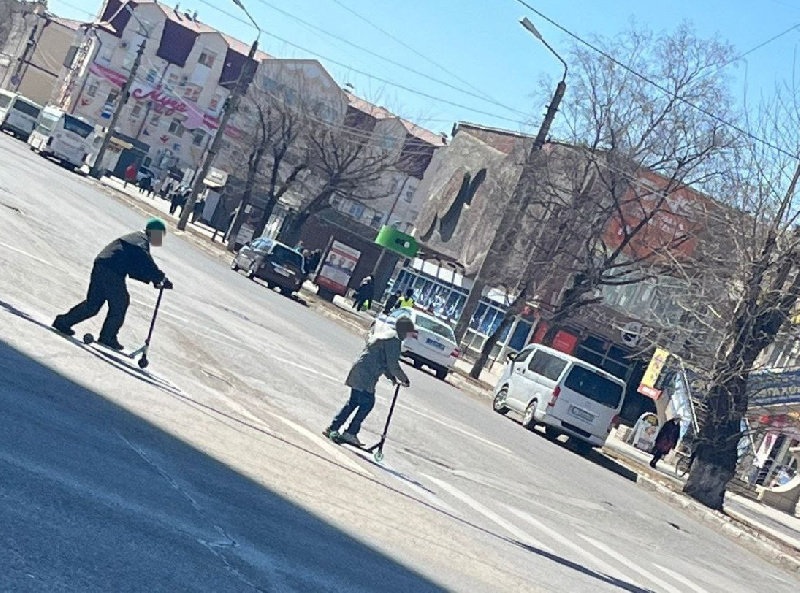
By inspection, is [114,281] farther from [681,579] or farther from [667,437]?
[667,437]

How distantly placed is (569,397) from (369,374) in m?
13.8

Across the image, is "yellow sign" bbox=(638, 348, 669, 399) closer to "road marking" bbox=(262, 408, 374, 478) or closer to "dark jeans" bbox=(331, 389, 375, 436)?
"dark jeans" bbox=(331, 389, 375, 436)

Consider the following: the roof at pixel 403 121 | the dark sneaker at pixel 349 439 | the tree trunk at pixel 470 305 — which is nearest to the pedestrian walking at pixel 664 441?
the tree trunk at pixel 470 305

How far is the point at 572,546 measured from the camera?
13500mm

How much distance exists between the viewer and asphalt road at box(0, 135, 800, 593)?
23.3 feet

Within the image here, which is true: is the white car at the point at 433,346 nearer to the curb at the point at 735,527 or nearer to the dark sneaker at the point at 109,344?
the curb at the point at 735,527

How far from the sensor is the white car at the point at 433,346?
34.8 meters

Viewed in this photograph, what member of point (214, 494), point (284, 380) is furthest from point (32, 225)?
point (214, 494)

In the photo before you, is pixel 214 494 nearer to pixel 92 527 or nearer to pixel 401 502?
pixel 92 527

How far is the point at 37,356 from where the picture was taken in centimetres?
1204

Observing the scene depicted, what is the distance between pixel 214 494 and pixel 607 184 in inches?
1275

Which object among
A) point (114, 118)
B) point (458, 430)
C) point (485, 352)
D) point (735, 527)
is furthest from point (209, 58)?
point (458, 430)

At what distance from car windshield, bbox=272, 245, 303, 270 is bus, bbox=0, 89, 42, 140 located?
120 ft

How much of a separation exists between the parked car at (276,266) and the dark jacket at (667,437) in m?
14.6
